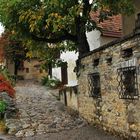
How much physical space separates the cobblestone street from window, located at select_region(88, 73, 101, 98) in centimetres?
123

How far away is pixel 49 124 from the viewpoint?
1620 centimetres

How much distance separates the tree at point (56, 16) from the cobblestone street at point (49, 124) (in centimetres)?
300

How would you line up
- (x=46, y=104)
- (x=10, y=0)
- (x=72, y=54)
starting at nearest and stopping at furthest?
(x=10, y=0) < (x=46, y=104) < (x=72, y=54)

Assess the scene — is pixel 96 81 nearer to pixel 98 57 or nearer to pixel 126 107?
pixel 98 57

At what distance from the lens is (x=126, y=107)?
40.1 feet

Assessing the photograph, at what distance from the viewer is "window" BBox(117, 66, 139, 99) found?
1170cm

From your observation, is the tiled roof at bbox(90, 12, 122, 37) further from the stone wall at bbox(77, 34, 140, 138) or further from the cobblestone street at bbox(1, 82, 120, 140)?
the stone wall at bbox(77, 34, 140, 138)

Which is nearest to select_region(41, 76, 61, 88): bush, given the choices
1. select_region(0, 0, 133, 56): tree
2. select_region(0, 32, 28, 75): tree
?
select_region(0, 32, 28, 75): tree

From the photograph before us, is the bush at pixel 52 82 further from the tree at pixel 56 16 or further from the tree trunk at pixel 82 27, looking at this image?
the tree trunk at pixel 82 27

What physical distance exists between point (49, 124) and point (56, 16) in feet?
13.6

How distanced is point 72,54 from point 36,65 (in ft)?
60.4

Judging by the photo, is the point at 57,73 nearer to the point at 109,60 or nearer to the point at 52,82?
the point at 52,82

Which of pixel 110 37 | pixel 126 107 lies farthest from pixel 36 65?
→ pixel 126 107

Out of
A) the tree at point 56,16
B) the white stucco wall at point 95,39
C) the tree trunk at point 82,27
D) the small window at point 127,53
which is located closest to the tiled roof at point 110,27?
the white stucco wall at point 95,39
